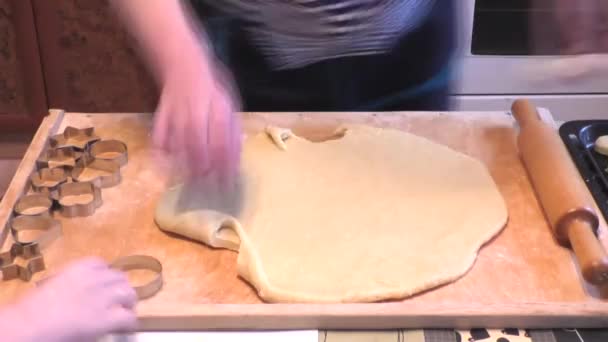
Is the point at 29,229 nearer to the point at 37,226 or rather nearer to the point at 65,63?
the point at 37,226

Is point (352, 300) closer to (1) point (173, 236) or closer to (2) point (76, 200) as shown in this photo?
(1) point (173, 236)

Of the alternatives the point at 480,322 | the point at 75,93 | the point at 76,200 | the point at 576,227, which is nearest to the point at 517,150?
the point at 576,227

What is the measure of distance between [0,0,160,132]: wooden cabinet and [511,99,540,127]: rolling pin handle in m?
0.91

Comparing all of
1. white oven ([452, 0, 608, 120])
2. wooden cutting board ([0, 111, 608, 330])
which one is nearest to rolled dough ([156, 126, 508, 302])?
wooden cutting board ([0, 111, 608, 330])

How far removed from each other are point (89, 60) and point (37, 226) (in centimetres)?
100

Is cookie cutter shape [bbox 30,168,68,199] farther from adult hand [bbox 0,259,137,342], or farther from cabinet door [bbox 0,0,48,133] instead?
cabinet door [bbox 0,0,48,133]

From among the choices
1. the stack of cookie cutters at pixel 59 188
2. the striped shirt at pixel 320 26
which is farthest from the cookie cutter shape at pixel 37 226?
the striped shirt at pixel 320 26

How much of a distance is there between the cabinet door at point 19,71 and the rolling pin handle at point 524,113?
116cm

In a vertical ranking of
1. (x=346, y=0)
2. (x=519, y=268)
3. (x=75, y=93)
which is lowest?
(x=75, y=93)

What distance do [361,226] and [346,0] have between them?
317 mm

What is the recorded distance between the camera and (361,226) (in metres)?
0.85

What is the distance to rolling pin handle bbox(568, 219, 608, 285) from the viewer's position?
0.73 meters

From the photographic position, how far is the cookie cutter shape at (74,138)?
100cm

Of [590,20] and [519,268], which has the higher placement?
[590,20]
